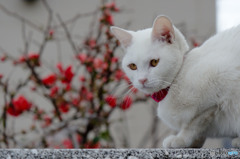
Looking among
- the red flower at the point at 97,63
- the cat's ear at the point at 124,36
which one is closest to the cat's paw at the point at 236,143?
the cat's ear at the point at 124,36

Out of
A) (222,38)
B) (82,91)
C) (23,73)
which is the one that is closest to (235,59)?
(222,38)

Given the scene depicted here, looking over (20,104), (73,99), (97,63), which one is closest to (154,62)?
(97,63)

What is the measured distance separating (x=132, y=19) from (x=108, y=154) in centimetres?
280

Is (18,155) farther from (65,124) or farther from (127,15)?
(127,15)

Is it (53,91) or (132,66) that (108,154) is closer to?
(132,66)

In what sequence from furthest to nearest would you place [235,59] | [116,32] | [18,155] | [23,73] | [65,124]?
[23,73]
[65,124]
[116,32]
[235,59]
[18,155]

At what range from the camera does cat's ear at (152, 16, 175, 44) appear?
1.23 meters

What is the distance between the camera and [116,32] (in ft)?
4.61

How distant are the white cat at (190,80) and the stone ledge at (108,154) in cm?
24

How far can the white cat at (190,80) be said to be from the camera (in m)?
1.14

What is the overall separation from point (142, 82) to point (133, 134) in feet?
8.20

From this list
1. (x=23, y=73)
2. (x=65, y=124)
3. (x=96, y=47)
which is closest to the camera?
(x=65, y=124)

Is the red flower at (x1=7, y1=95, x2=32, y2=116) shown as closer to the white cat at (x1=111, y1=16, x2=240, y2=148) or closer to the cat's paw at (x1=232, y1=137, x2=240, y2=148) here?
the white cat at (x1=111, y1=16, x2=240, y2=148)

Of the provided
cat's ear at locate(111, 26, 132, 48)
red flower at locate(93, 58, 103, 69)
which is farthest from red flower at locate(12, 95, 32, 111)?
cat's ear at locate(111, 26, 132, 48)
